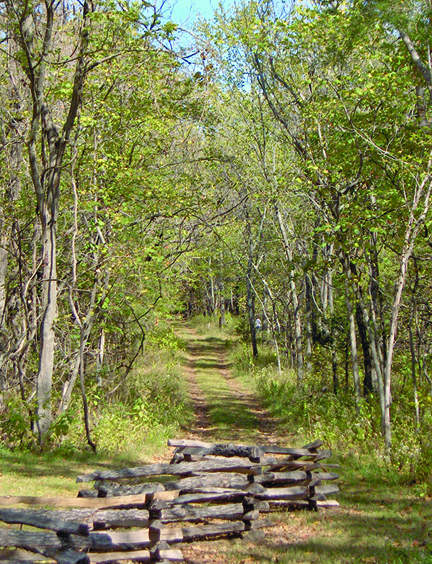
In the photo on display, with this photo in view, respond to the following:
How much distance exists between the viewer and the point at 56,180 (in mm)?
11156

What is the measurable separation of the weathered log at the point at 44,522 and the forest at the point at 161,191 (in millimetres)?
5174

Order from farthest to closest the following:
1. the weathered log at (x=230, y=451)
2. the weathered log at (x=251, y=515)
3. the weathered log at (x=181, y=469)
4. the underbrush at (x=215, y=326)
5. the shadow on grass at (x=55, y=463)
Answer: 1. the underbrush at (x=215, y=326)
2. the shadow on grass at (x=55, y=463)
3. the weathered log at (x=230, y=451)
4. the weathered log at (x=251, y=515)
5. the weathered log at (x=181, y=469)

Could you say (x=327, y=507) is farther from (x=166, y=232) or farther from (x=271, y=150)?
(x=271, y=150)

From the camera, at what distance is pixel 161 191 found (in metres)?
13.1

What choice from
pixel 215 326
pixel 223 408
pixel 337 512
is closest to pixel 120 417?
pixel 223 408

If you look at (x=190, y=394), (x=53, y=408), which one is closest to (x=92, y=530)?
(x=53, y=408)

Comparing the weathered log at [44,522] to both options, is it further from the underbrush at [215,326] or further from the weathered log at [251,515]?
the underbrush at [215,326]

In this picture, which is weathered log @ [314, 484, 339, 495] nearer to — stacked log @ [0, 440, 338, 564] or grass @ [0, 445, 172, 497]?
stacked log @ [0, 440, 338, 564]

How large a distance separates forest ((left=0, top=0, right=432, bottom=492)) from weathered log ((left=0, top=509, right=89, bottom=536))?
517 cm

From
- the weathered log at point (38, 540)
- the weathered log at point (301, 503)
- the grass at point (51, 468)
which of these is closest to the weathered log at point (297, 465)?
the weathered log at point (301, 503)

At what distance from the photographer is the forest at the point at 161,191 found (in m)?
10.4

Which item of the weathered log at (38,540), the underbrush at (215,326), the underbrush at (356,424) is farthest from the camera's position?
the underbrush at (215,326)

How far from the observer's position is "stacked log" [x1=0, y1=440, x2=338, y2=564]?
536cm

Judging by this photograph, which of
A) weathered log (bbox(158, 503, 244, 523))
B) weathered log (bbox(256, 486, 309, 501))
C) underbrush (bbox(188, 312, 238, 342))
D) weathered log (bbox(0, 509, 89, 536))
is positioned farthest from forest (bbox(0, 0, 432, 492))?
underbrush (bbox(188, 312, 238, 342))
